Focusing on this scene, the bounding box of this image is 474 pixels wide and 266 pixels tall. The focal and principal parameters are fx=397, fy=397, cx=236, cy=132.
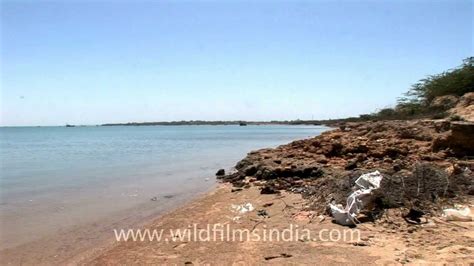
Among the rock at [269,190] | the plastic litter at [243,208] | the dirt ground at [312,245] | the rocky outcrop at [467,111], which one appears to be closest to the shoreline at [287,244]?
the dirt ground at [312,245]

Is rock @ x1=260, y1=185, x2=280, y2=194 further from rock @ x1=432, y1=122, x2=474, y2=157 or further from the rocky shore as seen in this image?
rock @ x1=432, y1=122, x2=474, y2=157

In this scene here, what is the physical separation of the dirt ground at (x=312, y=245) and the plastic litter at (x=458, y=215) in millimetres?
168

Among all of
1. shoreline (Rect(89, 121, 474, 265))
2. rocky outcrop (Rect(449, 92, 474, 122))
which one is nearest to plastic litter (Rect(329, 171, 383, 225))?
shoreline (Rect(89, 121, 474, 265))

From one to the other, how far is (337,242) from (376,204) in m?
1.45

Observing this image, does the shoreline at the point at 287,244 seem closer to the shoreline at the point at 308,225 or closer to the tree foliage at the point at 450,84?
the shoreline at the point at 308,225

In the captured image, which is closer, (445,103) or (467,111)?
(467,111)

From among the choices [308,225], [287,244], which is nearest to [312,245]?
[287,244]

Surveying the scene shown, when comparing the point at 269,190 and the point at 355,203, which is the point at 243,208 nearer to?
the point at 269,190

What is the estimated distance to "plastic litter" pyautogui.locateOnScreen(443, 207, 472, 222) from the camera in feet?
18.5

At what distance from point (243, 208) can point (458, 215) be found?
3899 millimetres

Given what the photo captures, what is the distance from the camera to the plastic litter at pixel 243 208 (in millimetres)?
7926

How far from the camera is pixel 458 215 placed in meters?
5.74

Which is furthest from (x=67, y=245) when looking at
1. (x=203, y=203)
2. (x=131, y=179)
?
(x=131, y=179)

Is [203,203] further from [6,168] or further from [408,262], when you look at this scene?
[6,168]
